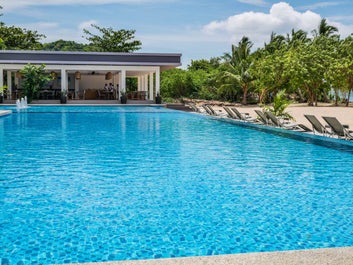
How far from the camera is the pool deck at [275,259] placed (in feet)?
10.8

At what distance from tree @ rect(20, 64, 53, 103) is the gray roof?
42.8 inches

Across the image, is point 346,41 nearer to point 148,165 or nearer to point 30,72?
point 30,72

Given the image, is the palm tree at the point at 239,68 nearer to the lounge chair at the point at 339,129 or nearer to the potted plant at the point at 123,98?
the potted plant at the point at 123,98

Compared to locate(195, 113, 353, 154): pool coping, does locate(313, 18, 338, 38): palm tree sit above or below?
above

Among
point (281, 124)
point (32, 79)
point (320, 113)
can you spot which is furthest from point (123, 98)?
point (281, 124)

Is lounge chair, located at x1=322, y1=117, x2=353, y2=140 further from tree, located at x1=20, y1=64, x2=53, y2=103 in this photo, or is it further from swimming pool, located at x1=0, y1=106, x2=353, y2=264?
tree, located at x1=20, y1=64, x2=53, y2=103

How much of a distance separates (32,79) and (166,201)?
26.6m

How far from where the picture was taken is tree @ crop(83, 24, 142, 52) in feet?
172

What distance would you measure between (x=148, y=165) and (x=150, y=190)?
205 cm

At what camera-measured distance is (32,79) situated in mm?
30359

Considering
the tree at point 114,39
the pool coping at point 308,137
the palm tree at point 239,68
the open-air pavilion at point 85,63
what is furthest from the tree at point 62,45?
the pool coping at point 308,137

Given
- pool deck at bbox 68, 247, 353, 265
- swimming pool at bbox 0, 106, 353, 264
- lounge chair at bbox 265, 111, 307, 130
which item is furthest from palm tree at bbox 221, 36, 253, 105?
pool deck at bbox 68, 247, 353, 265

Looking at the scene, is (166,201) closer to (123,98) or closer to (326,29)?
(123,98)

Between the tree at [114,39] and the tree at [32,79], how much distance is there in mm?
22238
